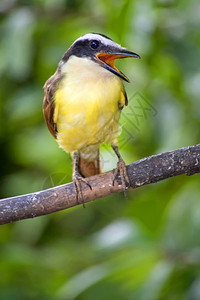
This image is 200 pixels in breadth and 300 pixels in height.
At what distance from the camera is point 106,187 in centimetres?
174

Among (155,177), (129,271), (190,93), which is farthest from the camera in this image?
(190,93)

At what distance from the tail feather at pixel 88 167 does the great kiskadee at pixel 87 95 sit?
23cm

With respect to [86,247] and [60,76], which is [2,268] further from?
[60,76]

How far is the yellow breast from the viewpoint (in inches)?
72.2

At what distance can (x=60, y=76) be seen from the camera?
1.92m

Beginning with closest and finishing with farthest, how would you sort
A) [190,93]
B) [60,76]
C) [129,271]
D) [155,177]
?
[155,177], [60,76], [129,271], [190,93]

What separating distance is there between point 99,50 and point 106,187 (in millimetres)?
524

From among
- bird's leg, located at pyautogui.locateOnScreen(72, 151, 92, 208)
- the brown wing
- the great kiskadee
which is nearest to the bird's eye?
the great kiskadee

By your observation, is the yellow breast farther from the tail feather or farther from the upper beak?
the tail feather

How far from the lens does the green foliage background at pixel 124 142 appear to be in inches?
83.4

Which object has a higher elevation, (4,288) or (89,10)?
(89,10)

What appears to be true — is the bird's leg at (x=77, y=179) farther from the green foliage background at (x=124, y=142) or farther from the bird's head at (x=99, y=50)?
the bird's head at (x=99, y=50)

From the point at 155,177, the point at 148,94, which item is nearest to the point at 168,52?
the point at 148,94

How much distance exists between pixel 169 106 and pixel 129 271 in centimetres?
79
